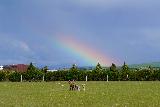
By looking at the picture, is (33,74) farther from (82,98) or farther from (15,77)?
(82,98)

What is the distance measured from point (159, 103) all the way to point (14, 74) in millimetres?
43154

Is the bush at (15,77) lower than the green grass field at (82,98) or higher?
higher

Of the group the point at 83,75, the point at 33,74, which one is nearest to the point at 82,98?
the point at 83,75

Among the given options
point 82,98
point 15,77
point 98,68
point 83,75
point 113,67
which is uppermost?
point 113,67

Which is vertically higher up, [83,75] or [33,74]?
[33,74]

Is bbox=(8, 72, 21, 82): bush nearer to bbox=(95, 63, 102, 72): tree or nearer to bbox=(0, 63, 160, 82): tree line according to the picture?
bbox=(0, 63, 160, 82): tree line

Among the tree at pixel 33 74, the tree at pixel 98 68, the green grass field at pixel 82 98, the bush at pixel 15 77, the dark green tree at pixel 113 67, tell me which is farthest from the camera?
the dark green tree at pixel 113 67

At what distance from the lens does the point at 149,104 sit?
19188mm

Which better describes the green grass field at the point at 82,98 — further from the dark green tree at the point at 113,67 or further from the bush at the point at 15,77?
the dark green tree at the point at 113,67

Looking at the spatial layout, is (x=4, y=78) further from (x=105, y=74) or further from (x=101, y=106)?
(x=101, y=106)

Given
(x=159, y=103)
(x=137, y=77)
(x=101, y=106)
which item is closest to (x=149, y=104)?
(x=159, y=103)

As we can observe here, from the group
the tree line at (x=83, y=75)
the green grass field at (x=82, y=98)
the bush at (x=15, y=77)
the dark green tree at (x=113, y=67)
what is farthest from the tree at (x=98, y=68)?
the green grass field at (x=82, y=98)

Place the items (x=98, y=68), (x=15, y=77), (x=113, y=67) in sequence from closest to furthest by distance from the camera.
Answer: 1. (x=15, y=77)
2. (x=98, y=68)
3. (x=113, y=67)

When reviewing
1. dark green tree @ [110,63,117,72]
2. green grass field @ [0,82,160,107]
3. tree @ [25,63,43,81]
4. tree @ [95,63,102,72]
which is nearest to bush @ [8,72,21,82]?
tree @ [25,63,43,81]
